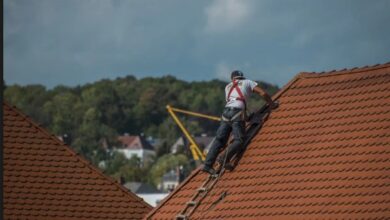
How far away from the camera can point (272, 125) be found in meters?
24.8

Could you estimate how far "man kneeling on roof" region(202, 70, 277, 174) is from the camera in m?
24.6

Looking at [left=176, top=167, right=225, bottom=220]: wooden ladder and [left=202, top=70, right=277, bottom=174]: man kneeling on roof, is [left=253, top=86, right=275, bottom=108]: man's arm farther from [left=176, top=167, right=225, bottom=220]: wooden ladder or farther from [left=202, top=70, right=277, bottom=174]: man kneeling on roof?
[left=176, top=167, right=225, bottom=220]: wooden ladder

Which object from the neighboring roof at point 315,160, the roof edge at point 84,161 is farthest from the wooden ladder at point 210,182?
the roof edge at point 84,161

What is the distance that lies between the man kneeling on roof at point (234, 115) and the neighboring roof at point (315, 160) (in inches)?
11.3

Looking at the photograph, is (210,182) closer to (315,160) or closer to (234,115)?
(234,115)

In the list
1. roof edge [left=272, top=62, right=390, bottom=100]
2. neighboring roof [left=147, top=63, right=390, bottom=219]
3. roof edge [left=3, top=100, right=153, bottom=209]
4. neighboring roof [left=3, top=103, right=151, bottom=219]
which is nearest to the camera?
neighboring roof [left=147, top=63, right=390, bottom=219]

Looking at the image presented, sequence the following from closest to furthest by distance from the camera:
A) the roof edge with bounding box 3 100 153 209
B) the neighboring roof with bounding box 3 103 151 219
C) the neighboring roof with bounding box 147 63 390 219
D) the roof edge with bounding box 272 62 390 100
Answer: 1. the neighboring roof with bounding box 147 63 390 219
2. the roof edge with bounding box 272 62 390 100
3. the neighboring roof with bounding box 3 103 151 219
4. the roof edge with bounding box 3 100 153 209

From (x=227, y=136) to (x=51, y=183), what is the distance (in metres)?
4.41

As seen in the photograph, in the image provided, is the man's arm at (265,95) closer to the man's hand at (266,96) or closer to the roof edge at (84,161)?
the man's hand at (266,96)

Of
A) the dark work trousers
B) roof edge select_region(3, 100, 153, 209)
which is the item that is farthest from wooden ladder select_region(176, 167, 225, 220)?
roof edge select_region(3, 100, 153, 209)

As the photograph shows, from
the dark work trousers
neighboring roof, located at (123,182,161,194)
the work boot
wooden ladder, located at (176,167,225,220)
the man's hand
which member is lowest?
wooden ladder, located at (176,167,225,220)

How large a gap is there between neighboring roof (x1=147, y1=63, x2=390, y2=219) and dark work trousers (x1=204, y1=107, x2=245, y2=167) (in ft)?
0.94

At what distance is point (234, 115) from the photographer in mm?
24641

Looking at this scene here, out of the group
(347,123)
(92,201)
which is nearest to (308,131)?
(347,123)
